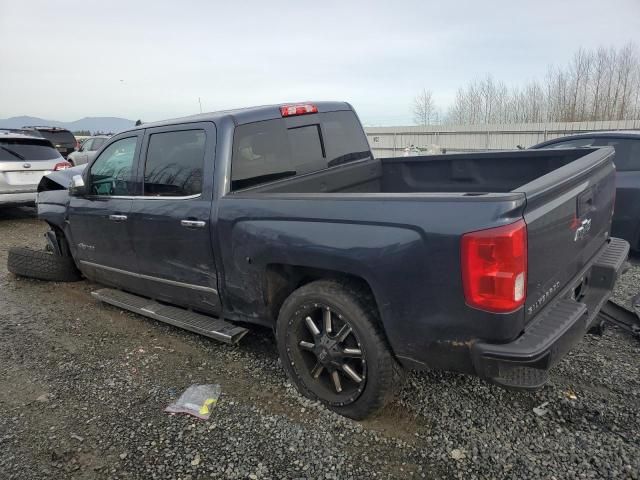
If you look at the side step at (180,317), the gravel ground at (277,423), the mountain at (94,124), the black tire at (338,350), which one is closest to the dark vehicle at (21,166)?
the side step at (180,317)

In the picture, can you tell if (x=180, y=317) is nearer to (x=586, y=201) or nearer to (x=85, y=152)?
(x=586, y=201)

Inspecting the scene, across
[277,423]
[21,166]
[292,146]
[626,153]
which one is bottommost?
[277,423]

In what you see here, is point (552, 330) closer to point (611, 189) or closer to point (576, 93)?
point (611, 189)

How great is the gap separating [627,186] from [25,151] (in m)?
10.7

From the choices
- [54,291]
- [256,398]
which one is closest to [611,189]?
[256,398]

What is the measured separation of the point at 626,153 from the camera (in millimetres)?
5598

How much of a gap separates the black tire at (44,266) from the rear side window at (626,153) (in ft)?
22.6

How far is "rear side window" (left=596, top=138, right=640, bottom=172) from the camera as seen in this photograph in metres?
5.52

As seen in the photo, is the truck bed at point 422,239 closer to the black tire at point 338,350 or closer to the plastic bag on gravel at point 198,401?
the black tire at point 338,350

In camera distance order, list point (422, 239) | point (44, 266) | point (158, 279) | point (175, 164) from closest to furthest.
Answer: point (422, 239), point (175, 164), point (158, 279), point (44, 266)

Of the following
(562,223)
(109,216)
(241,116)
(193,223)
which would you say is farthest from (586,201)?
(109,216)

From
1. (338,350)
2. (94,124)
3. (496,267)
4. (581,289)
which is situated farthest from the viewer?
(94,124)

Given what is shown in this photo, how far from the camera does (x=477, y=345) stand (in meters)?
2.11

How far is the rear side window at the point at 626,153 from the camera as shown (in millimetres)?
5520
